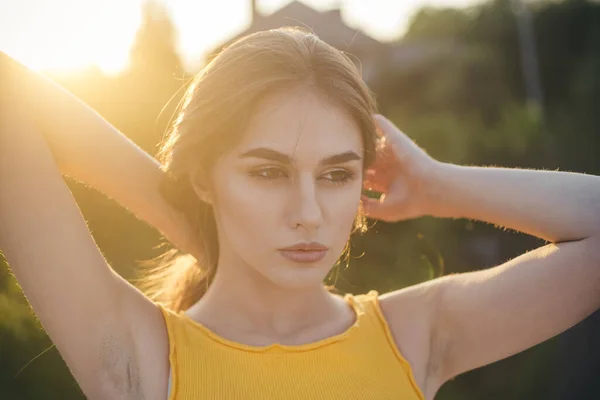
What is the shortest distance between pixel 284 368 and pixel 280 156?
719mm

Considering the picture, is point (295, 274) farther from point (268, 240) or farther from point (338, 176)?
point (338, 176)

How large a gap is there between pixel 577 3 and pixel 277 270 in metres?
35.0

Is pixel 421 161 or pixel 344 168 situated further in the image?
pixel 421 161

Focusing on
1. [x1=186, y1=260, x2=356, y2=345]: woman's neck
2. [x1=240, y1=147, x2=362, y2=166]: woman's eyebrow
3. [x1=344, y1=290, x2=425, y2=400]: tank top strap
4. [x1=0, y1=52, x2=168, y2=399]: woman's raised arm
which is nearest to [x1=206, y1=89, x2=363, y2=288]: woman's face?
[x1=240, y1=147, x2=362, y2=166]: woman's eyebrow

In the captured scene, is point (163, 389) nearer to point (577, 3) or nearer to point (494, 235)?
point (494, 235)

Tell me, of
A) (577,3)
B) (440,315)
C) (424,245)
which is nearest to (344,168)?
(440,315)

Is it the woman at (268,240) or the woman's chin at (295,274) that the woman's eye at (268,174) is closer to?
the woman at (268,240)

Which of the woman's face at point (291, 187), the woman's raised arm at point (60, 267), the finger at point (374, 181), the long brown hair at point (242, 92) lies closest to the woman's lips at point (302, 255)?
the woman's face at point (291, 187)

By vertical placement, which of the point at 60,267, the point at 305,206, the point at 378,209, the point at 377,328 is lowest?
the point at 60,267

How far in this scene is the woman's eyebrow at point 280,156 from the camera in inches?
93.7

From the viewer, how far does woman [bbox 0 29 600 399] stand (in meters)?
2.18

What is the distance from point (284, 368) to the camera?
2.44m

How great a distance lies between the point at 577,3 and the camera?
33531mm

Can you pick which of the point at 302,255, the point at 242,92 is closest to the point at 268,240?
the point at 302,255
